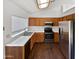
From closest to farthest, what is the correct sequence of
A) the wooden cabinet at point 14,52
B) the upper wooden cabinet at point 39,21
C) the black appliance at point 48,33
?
the wooden cabinet at point 14,52 < the black appliance at point 48,33 < the upper wooden cabinet at point 39,21

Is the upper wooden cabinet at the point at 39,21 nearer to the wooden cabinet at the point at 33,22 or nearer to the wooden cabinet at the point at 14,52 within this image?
the wooden cabinet at the point at 33,22

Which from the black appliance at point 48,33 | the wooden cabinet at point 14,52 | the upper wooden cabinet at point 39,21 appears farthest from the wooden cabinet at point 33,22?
the wooden cabinet at point 14,52

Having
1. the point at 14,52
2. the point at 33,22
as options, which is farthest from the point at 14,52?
the point at 33,22

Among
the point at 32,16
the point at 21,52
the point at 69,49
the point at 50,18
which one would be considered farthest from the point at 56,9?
the point at 21,52

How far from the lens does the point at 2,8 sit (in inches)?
103

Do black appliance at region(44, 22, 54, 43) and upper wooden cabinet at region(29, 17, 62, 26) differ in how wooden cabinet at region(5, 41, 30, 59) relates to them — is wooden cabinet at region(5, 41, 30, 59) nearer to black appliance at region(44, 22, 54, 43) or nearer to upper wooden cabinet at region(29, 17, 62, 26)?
black appliance at region(44, 22, 54, 43)

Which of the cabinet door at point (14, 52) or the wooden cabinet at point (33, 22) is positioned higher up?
the wooden cabinet at point (33, 22)

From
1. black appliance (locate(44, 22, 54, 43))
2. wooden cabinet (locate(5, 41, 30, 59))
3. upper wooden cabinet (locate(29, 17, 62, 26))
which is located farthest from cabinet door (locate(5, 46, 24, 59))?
upper wooden cabinet (locate(29, 17, 62, 26))

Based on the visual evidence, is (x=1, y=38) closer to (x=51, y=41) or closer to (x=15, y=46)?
(x=15, y=46)

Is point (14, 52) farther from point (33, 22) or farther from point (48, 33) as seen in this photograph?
point (33, 22)

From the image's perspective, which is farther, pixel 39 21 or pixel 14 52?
pixel 39 21

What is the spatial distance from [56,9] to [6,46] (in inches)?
277

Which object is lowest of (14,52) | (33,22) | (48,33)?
(14,52)

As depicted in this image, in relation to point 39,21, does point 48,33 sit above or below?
below
